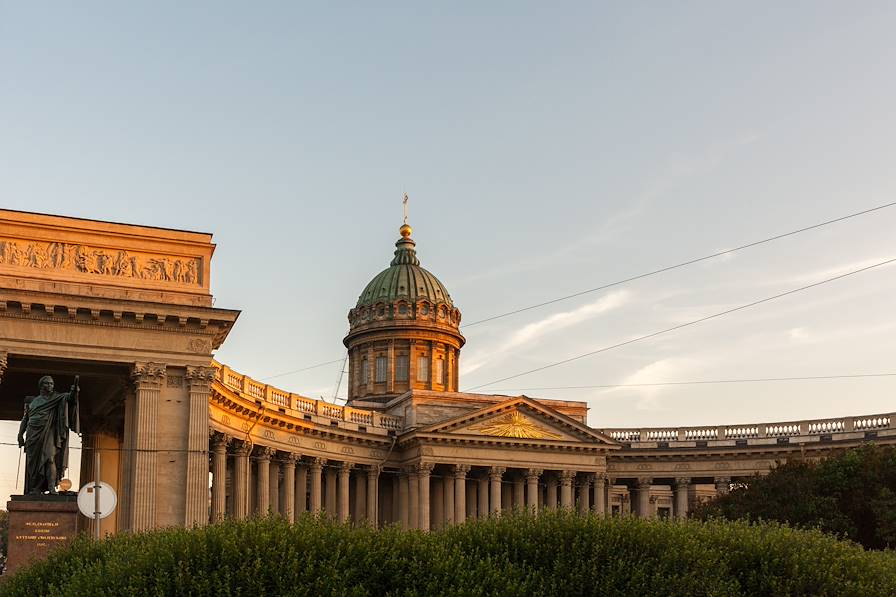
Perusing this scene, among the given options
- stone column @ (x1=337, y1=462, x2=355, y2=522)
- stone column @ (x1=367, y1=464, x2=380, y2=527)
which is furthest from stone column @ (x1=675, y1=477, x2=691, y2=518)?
stone column @ (x1=337, y1=462, x2=355, y2=522)

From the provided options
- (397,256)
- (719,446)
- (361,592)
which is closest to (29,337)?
(361,592)

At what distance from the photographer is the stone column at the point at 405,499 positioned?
91.4 metres

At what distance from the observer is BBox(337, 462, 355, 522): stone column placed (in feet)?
277

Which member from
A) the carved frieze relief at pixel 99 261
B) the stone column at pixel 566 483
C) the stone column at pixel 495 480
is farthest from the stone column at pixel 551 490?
the carved frieze relief at pixel 99 261

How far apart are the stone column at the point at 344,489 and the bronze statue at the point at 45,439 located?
1885 inches

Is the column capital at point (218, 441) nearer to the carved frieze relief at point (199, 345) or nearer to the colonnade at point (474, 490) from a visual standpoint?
the carved frieze relief at point (199, 345)

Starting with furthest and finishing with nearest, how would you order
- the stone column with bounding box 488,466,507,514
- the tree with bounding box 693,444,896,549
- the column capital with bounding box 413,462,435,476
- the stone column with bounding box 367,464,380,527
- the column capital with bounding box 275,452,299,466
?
the stone column with bounding box 488,466,507,514 < the column capital with bounding box 413,462,435,476 < the stone column with bounding box 367,464,380,527 < the column capital with bounding box 275,452,299,466 < the tree with bounding box 693,444,896,549

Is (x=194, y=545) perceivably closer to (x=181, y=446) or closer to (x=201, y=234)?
(x=181, y=446)

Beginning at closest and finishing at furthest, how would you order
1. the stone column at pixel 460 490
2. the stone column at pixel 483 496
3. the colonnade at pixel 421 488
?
the colonnade at pixel 421 488 → the stone column at pixel 460 490 → the stone column at pixel 483 496

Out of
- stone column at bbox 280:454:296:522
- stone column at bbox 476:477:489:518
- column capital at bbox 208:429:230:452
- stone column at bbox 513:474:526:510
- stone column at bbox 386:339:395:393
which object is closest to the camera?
column capital at bbox 208:429:230:452

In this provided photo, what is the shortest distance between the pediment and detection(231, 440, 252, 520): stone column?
19931mm

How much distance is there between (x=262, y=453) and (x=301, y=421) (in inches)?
161

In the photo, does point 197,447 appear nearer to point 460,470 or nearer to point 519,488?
point 460,470

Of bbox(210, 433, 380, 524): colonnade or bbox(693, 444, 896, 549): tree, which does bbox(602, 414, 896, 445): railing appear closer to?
bbox(693, 444, 896, 549): tree
